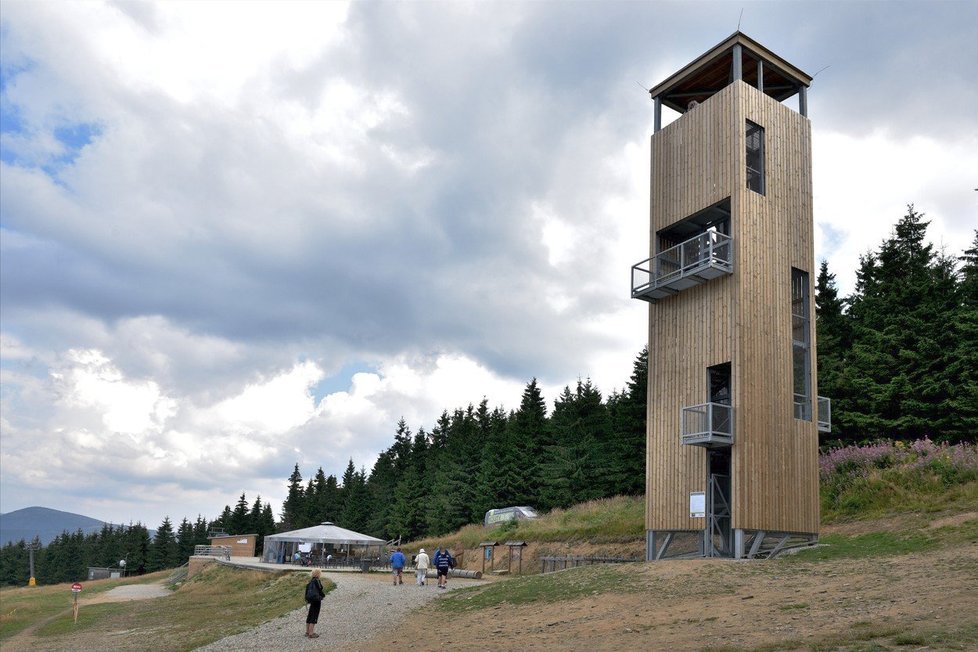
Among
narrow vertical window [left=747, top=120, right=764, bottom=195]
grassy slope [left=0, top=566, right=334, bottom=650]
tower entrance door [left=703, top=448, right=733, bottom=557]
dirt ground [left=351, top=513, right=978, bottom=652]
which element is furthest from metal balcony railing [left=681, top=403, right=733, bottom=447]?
grassy slope [left=0, top=566, right=334, bottom=650]

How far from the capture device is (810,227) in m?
26.5

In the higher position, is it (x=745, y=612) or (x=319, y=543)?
(x=745, y=612)

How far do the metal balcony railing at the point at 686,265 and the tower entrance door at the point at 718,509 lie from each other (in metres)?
5.24

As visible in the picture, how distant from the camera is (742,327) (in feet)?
77.6

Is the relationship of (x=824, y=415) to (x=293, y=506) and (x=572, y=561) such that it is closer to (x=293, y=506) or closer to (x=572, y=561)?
(x=572, y=561)

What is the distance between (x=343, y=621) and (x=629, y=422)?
27.8 meters

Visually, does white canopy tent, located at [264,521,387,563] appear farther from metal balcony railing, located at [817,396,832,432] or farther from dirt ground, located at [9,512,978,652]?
metal balcony railing, located at [817,396,832,432]

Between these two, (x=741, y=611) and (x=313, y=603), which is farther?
(x=313, y=603)

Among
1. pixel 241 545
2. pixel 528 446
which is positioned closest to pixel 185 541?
pixel 241 545

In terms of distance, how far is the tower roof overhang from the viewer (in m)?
26.2

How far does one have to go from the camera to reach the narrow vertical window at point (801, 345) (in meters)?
25.3

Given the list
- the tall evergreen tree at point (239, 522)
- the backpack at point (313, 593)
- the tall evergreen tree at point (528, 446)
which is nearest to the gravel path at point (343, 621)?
the backpack at point (313, 593)

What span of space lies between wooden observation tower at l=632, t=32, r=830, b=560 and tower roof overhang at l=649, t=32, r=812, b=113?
0.08 metres

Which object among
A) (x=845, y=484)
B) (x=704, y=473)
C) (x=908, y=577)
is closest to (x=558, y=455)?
(x=845, y=484)
